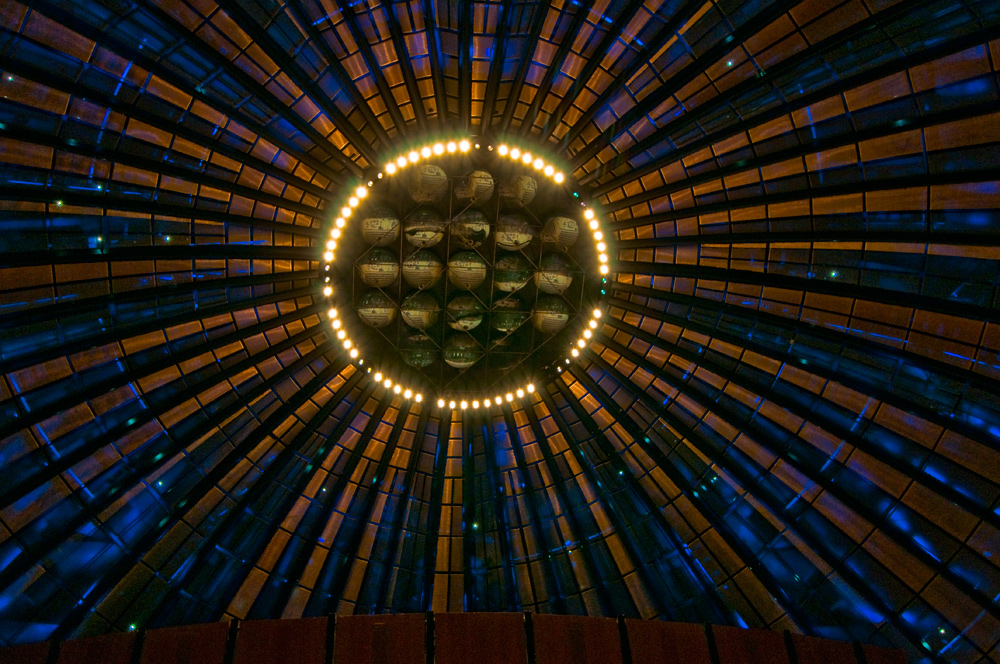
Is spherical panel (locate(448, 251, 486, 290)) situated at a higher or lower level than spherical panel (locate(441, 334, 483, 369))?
higher

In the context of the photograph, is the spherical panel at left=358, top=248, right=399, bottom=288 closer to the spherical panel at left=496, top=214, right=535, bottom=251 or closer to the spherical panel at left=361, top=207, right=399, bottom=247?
the spherical panel at left=361, top=207, right=399, bottom=247

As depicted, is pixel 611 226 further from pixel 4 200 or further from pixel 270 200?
pixel 4 200

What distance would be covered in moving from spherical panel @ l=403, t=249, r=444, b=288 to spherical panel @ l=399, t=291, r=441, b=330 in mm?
651

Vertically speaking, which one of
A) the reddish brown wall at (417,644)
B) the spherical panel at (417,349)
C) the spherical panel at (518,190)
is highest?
the spherical panel at (518,190)

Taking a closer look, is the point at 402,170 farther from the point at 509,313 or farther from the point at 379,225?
the point at 509,313

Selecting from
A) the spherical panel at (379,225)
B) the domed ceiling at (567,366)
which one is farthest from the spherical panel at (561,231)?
the spherical panel at (379,225)

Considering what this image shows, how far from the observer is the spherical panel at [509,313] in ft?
79.3

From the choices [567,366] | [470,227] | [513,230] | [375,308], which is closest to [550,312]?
[567,366]

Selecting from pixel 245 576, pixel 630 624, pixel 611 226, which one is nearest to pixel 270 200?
pixel 611 226

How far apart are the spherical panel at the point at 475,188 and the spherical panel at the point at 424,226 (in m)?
1.06

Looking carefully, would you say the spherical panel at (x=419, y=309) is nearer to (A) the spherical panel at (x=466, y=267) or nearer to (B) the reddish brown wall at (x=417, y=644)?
(A) the spherical panel at (x=466, y=267)

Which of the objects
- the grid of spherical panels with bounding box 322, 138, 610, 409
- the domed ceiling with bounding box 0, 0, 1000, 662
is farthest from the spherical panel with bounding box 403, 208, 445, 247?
the domed ceiling with bounding box 0, 0, 1000, 662

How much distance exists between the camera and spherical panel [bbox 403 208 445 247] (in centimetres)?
2212

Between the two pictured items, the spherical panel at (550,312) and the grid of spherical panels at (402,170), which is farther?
the spherical panel at (550,312)
